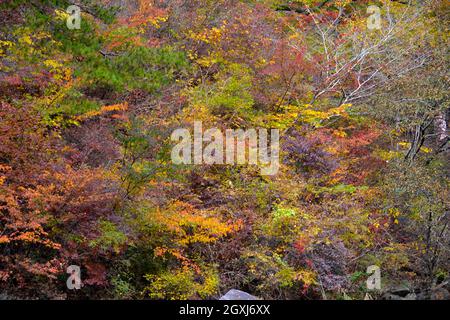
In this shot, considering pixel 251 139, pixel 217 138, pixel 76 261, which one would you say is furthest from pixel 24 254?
pixel 251 139

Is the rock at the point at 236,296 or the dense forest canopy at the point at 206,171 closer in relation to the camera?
the rock at the point at 236,296

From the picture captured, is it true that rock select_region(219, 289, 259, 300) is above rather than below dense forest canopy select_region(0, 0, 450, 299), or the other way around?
below

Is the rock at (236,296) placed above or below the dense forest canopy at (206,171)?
below

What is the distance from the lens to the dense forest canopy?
340 inches

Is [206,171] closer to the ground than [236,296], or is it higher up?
higher up

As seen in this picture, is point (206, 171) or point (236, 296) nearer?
point (236, 296)

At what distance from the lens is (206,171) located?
1177cm

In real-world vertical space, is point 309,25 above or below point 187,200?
above

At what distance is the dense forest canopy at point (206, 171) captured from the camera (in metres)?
8.65

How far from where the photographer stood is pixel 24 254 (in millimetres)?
8570

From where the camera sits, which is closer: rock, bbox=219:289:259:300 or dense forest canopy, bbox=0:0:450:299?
rock, bbox=219:289:259:300
